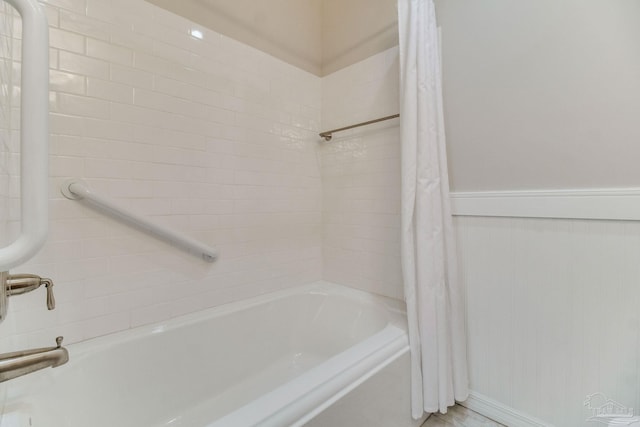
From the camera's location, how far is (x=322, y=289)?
184 centimetres

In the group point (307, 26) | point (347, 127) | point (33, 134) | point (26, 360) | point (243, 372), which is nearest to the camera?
point (33, 134)

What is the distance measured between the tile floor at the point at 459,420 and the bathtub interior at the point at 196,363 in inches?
18.2

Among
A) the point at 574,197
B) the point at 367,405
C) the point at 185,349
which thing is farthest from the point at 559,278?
the point at 185,349

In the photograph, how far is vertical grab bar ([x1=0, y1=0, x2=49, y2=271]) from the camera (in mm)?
365

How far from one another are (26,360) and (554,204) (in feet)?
5.33

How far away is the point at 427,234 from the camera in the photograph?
1214mm

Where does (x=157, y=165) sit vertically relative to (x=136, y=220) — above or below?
above

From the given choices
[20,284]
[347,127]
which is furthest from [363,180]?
[20,284]

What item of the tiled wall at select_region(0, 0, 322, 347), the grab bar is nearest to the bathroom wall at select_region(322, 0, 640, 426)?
the tiled wall at select_region(0, 0, 322, 347)

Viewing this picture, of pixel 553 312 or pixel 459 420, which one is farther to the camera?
pixel 459 420

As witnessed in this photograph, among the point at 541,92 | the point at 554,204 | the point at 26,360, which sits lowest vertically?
the point at 26,360

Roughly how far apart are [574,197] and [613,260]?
26 cm

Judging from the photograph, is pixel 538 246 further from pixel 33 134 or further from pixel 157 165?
pixel 157 165

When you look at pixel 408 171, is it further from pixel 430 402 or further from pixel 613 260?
pixel 430 402
